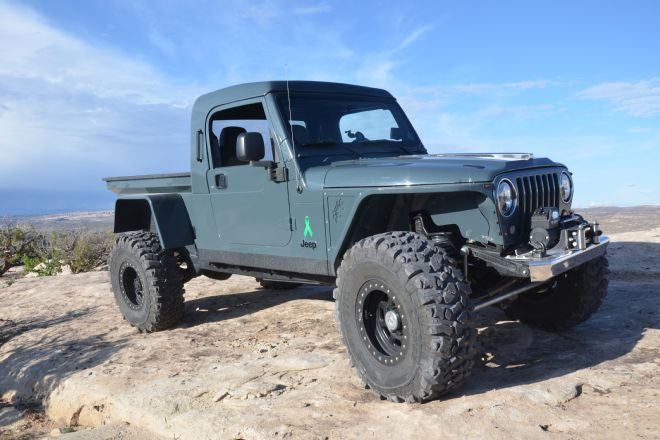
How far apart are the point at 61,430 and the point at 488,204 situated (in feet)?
10.4

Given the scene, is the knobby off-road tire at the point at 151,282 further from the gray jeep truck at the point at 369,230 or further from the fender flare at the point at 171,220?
the fender flare at the point at 171,220

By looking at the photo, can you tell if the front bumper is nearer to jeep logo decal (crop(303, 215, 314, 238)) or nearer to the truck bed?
jeep logo decal (crop(303, 215, 314, 238))

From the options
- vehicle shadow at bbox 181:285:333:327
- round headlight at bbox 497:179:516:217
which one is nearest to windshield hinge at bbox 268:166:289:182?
round headlight at bbox 497:179:516:217

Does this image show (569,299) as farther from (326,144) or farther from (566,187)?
(326,144)

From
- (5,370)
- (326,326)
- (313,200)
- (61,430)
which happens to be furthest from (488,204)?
(5,370)

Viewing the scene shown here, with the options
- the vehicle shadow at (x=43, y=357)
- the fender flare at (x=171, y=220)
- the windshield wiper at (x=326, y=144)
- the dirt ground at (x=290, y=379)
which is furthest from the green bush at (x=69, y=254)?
the windshield wiper at (x=326, y=144)

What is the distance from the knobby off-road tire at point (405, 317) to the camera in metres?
3.02

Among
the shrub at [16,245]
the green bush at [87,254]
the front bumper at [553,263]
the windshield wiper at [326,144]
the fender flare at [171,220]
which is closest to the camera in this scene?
the front bumper at [553,263]

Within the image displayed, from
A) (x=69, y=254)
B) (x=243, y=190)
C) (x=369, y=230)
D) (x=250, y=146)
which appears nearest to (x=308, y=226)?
(x=369, y=230)

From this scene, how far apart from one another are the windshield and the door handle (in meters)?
0.82

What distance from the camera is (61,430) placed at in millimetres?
3896

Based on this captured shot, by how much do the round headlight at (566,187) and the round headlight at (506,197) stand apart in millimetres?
594

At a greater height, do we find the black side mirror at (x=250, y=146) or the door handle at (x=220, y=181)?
the black side mirror at (x=250, y=146)

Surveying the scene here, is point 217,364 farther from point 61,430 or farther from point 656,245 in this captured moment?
point 656,245
